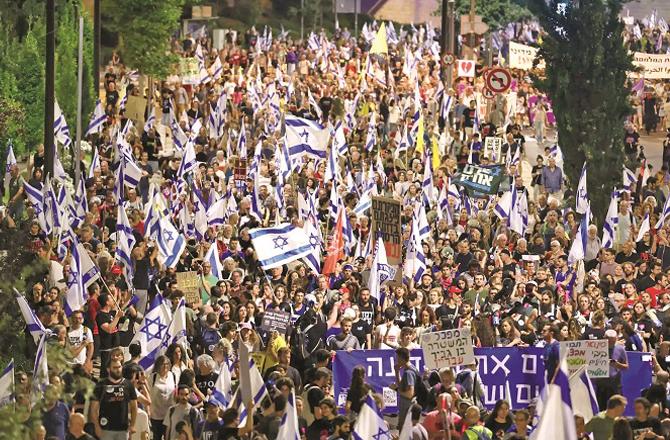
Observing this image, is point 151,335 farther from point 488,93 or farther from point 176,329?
point 488,93

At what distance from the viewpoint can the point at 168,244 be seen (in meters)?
26.6

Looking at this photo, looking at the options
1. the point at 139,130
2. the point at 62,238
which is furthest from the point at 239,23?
the point at 62,238

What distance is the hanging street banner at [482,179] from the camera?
3241 cm

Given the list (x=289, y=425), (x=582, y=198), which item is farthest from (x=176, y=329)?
Answer: (x=582, y=198)

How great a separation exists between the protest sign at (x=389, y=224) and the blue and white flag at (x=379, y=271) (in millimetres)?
298

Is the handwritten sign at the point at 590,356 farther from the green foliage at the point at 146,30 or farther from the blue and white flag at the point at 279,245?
the green foliage at the point at 146,30

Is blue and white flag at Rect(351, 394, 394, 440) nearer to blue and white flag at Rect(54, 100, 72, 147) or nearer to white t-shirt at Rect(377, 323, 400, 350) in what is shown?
white t-shirt at Rect(377, 323, 400, 350)

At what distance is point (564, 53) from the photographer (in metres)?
35.1

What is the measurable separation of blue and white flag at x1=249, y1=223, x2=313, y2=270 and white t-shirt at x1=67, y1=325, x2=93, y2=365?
4.50 metres

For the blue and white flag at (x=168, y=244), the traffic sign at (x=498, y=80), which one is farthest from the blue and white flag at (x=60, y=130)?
the traffic sign at (x=498, y=80)

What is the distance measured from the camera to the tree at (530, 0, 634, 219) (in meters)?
34.8

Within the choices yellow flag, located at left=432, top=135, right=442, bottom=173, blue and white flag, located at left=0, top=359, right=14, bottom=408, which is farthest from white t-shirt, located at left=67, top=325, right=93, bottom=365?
yellow flag, located at left=432, top=135, right=442, bottom=173

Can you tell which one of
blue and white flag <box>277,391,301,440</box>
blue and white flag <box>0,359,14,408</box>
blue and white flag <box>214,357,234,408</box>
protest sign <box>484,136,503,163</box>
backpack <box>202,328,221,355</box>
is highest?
blue and white flag <box>0,359,14,408</box>

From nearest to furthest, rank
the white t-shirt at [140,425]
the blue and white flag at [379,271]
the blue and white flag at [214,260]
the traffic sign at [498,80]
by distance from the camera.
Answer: the white t-shirt at [140,425] < the blue and white flag at [379,271] < the blue and white flag at [214,260] < the traffic sign at [498,80]
